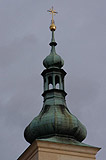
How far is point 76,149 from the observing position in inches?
1085

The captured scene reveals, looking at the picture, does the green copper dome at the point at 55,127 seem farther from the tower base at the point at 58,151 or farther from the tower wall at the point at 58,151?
the tower wall at the point at 58,151

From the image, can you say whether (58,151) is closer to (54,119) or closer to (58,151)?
(58,151)

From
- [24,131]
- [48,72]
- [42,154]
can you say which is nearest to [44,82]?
[48,72]

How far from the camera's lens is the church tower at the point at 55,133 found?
27.1 meters

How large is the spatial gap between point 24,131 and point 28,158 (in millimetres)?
1595

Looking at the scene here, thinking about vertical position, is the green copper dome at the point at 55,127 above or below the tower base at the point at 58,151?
above

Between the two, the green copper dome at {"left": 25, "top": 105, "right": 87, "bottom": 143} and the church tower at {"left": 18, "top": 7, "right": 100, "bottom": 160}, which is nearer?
the church tower at {"left": 18, "top": 7, "right": 100, "bottom": 160}

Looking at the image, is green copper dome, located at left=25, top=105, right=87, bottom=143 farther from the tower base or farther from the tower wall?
the tower wall

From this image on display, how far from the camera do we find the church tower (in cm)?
2714

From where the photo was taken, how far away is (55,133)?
91.6ft

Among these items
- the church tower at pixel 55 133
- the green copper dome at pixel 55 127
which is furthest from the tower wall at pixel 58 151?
the green copper dome at pixel 55 127

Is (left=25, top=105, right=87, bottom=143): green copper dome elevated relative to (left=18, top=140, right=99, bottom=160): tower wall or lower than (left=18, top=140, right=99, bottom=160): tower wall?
elevated

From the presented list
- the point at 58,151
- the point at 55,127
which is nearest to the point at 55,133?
the point at 55,127

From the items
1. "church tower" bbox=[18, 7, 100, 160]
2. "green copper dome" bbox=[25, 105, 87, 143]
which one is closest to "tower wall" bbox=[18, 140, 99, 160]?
"church tower" bbox=[18, 7, 100, 160]
